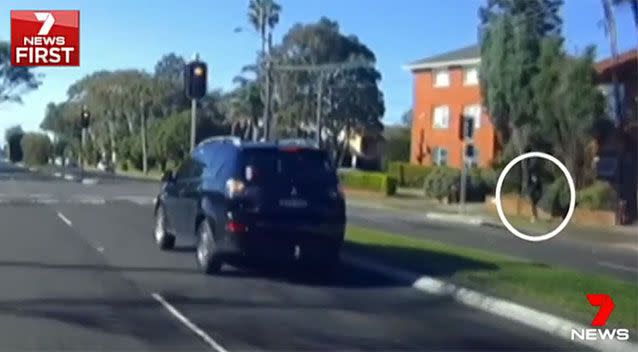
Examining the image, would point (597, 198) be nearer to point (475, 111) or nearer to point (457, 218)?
point (457, 218)

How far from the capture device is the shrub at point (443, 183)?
5138 centimetres

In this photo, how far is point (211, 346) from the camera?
1084 centimetres

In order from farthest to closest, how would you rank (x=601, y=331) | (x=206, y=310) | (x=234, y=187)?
(x=234, y=187), (x=206, y=310), (x=601, y=331)

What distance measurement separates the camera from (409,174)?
70.2 metres

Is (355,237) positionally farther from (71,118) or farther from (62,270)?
(71,118)

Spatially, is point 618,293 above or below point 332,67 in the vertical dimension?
below

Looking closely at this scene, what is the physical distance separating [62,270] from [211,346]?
7.03m

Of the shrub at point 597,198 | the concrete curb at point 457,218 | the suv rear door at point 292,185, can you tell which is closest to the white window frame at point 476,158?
the concrete curb at point 457,218

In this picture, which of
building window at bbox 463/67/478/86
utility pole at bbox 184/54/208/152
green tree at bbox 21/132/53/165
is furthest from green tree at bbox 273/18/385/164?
green tree at bbox 21/132/53/165

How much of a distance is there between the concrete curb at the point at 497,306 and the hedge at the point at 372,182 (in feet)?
132

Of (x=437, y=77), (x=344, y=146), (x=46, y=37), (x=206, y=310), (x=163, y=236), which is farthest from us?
(x=344, y=146)

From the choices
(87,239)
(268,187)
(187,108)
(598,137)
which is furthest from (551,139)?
(187,108)

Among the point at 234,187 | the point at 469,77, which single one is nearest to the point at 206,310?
the point at 234,187

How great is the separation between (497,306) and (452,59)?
2036 inches
